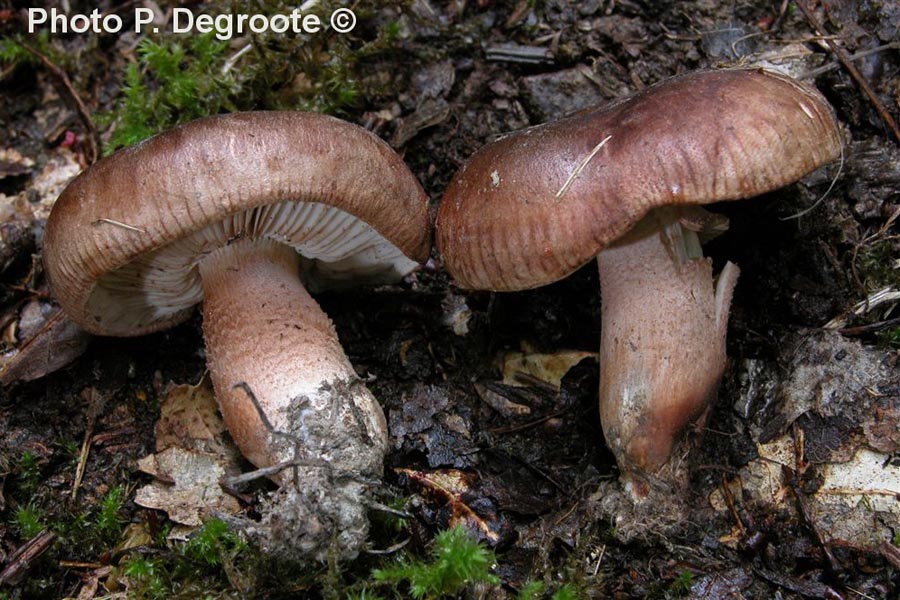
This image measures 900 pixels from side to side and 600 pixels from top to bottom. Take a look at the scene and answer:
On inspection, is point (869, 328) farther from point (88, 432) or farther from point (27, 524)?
point (27, 524)

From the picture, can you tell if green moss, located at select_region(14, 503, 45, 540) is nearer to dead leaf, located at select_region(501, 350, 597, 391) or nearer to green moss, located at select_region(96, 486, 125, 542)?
green moss, located at select_region(96, 486, 125, 542)

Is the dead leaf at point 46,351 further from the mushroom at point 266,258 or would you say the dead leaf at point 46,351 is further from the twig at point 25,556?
the twig at point 25,556

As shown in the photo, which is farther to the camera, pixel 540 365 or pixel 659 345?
pixel 540 365

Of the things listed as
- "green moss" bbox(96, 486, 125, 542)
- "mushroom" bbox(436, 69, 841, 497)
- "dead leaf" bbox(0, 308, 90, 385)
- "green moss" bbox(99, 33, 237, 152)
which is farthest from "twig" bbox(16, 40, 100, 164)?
"mushroom" bbox(436, 69, 841, 497)

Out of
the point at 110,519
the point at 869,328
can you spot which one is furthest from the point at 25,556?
the point at 869,328

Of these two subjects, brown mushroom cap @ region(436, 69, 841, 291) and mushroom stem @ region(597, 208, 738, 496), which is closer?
brown mushroom cap @ region(436, 69, 841, 291)
